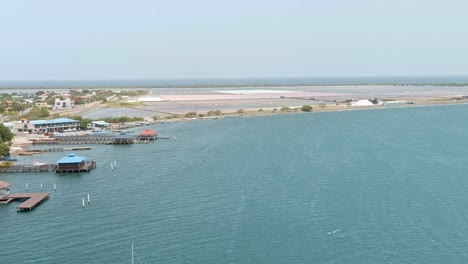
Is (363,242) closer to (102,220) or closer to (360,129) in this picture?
(102,220)

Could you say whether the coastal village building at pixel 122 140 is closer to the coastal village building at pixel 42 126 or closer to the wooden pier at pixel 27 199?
the coastal village building at pixel 42 126

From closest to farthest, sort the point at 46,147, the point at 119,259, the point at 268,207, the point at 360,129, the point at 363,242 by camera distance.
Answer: the point at 119,259, the point at 363,242, the point at 268,207, the point at 46,147, the point at 360,129

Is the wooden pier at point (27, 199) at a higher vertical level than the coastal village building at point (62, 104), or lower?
lower

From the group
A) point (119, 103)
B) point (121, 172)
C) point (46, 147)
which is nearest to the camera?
point (121, 172)

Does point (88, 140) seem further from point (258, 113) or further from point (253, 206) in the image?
point (258, 113)

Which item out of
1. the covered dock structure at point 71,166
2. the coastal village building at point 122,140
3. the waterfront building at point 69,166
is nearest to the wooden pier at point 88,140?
the coastal village building at point 122,140

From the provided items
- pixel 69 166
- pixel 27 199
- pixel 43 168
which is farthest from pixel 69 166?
pixel 27 199

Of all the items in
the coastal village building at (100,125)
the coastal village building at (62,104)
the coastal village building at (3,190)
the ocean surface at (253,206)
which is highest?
the coastal village building at (62,104)

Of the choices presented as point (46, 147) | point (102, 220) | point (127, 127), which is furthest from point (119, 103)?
point (102, 220)
